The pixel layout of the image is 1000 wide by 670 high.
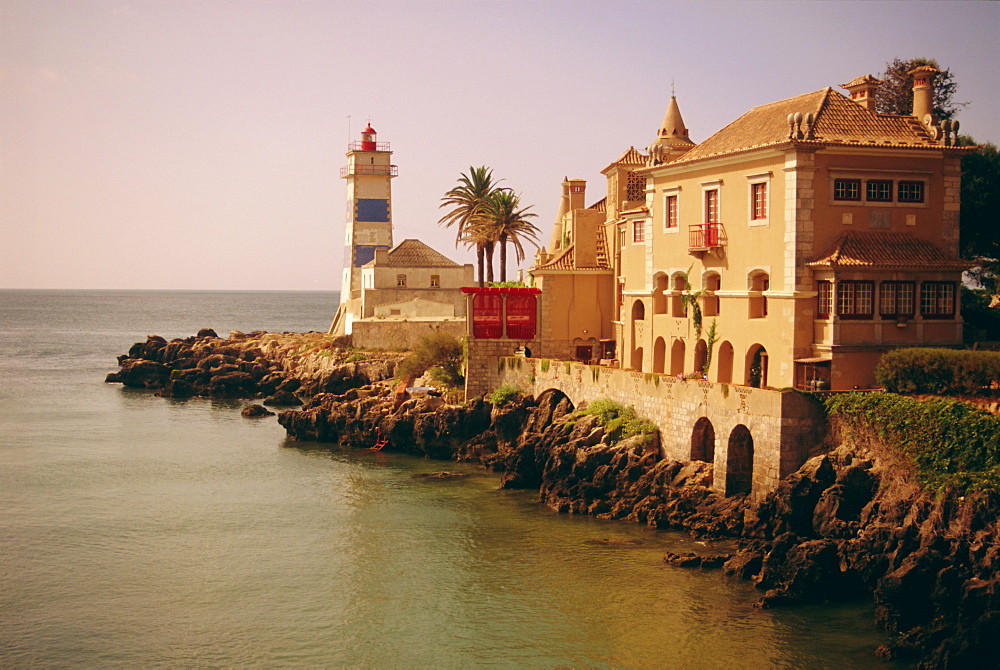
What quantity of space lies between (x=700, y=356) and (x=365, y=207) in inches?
1703

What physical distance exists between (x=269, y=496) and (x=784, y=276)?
73.9 ft

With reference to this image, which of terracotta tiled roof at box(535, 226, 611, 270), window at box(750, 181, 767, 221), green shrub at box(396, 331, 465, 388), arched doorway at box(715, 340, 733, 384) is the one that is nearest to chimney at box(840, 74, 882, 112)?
window at box(750, 181, 767, 221)

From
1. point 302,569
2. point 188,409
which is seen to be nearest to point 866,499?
point 302,569

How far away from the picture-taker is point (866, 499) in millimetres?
32188

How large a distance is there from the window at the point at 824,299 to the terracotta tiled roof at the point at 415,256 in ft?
142

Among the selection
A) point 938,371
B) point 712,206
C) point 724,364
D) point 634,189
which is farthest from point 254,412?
point 938,371

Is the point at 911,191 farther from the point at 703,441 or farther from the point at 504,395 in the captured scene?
the point at 504,395

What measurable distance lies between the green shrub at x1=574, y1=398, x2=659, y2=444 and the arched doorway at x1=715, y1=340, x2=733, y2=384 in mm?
3461

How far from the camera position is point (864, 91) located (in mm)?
41500

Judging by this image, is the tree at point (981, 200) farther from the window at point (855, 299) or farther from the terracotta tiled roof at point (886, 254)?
the window at point (855, 299)

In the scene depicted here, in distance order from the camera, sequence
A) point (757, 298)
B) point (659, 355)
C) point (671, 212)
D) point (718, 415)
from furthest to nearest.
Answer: point (659, 355)
point (671, 212)
point (757, 298)
point (718, 415)

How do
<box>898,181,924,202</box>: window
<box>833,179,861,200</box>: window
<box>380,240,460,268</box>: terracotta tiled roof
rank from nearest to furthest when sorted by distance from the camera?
1. <box>833,179,861,200</box>: window
2. <box>898,181,924,202</box>: window
3. <box>380,240,460,268</box>: terracotta tiled roof

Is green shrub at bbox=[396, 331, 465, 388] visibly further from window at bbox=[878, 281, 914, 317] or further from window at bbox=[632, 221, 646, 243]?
window at bbox=[878, 281, 914, 317]

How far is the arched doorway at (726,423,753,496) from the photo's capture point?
3631 cm
